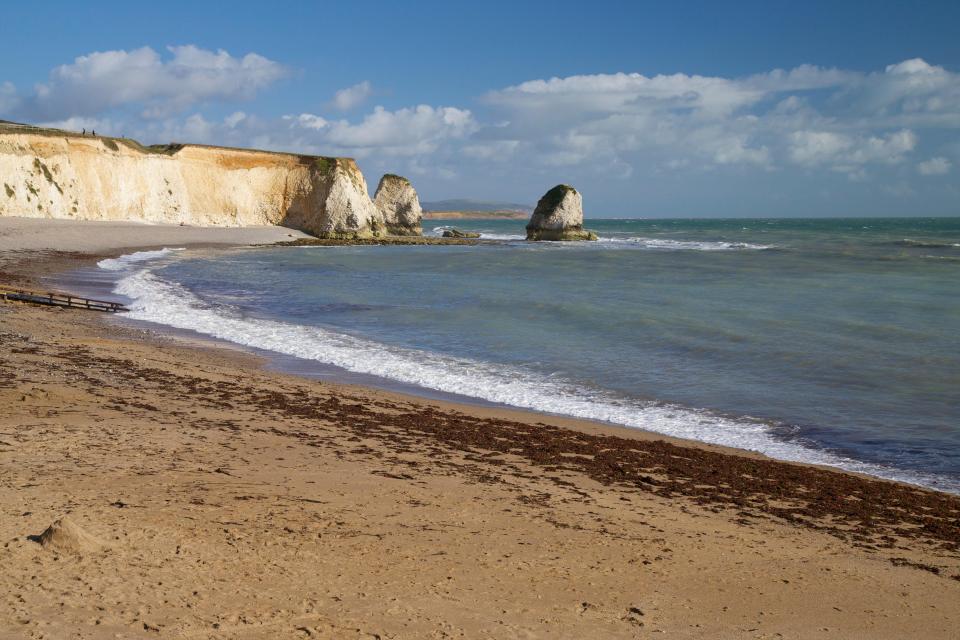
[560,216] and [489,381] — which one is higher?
[560,216]

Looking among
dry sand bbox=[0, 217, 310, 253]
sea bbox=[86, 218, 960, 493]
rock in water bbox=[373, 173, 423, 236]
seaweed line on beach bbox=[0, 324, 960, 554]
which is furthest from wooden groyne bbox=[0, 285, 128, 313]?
rock in water bbox=[373, 173, 423, 236]

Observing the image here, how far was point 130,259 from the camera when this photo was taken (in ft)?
114

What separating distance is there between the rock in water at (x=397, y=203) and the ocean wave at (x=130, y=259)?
33.6m

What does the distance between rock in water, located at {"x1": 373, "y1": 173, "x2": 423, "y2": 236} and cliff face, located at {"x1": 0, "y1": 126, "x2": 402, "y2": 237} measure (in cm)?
505

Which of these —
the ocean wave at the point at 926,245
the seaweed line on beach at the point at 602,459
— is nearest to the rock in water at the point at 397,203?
the ocean wave at the point at 926,245

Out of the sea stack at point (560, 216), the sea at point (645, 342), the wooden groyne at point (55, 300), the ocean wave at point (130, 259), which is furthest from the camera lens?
the sea stack at point (560, 216)

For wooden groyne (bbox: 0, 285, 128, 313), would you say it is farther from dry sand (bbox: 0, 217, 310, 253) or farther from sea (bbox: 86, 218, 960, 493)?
dry sand (bbox: 0, 217, 310, 253)

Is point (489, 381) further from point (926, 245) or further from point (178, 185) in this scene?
point (926, 245)

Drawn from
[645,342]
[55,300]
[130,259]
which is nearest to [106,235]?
[130,259]

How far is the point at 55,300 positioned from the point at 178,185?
4258 centimetres

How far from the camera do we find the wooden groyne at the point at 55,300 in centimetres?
1716

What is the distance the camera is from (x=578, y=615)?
14.4 ft

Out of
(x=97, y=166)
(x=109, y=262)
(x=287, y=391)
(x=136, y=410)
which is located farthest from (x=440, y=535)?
(x=97, y=166)

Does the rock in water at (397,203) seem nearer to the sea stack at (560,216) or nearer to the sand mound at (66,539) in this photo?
the sea stack at (560,216)
